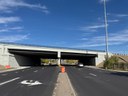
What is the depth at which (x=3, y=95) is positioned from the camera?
40.1 feet

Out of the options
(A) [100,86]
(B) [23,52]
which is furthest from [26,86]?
(B) [23,52]

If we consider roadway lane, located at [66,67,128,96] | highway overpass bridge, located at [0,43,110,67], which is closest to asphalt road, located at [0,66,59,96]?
roadway lane, located at [66,67,128,96]

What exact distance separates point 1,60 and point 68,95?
52.8 metres

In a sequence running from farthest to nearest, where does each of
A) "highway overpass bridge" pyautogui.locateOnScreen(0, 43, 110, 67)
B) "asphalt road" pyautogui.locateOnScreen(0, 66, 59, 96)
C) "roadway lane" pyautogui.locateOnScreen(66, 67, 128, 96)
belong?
"highway overpass bridge" pyautogui.locateOnScreen(0, 43, 110, 67) < "roadway lane" pyautogui.locateOnScreen(66, 67, 128, 96) < "asphalt road" pyautogui.locateOnScreen(0, 66, 59, 96)

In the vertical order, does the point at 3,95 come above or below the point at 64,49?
below

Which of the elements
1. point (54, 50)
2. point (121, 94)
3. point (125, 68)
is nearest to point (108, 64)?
point (125, 68)

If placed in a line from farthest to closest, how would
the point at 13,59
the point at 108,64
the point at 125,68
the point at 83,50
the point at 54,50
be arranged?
the point at 83,50
the point at 54,50
the point at 13,59
the point at 108,64
the point at 125,68

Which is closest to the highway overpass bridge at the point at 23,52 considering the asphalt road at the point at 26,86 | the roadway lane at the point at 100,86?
the asphalt road at the point at 26,86

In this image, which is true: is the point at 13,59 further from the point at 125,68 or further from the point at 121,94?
the point at 121,94

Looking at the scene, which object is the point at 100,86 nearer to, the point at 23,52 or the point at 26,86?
the point at 26,86

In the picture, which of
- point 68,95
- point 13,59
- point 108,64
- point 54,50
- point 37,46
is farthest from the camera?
point 54,50

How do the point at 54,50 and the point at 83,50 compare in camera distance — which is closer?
the point at 54,50

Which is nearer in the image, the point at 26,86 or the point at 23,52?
the point at 26,86

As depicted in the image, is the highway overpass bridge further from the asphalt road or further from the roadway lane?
the roadway lane
